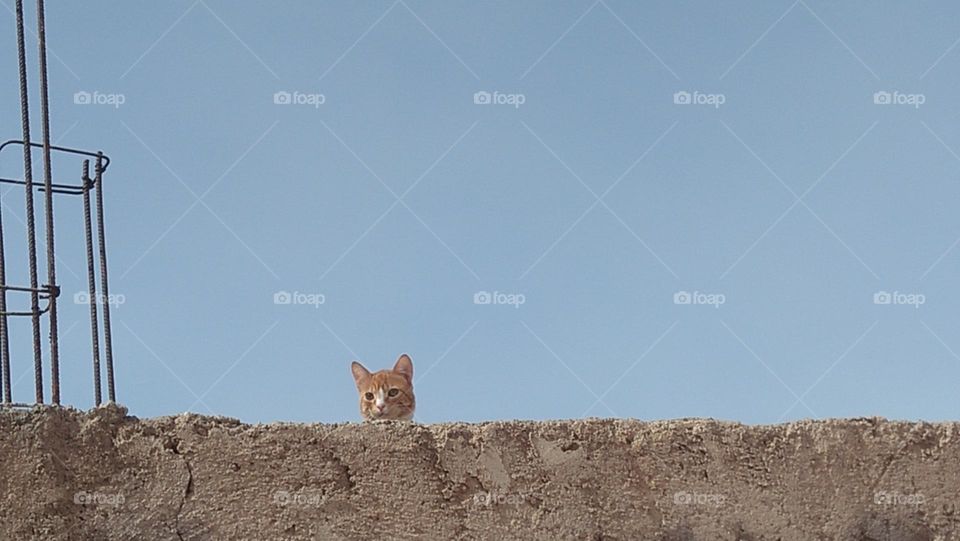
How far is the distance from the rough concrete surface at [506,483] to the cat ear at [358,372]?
2526mm

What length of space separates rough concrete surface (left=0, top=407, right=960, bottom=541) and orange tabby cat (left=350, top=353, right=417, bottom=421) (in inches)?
87.7

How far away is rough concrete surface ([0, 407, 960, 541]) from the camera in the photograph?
3.59 m

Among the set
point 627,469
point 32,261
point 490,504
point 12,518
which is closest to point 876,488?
point 627,469

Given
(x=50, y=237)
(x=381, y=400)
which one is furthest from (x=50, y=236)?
(x=381, y=400)

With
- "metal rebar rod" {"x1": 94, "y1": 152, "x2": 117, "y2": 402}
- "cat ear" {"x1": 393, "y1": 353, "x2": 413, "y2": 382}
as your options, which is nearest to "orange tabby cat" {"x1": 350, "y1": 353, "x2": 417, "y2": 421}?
"cat ear" {"x1": 393, "y1": 353, "x2": 413, "y2": 382}

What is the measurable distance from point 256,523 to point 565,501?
1075 millimetres

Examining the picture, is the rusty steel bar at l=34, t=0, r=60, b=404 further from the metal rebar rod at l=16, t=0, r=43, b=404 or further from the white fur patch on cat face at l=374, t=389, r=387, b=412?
the white fur patch on cat face at l=374, t=389, r=387, b=412

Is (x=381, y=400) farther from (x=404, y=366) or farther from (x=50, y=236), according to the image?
(x=50, y=236)

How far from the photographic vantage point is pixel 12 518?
3.65m

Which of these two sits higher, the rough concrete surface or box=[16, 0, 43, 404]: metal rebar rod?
box=[16, 0, 43, 404]: metal rebar rod

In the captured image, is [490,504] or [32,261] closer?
[490,504]

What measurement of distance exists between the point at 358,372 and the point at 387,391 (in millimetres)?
335

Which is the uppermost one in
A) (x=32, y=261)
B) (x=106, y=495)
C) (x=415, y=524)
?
(x=32, y=261)

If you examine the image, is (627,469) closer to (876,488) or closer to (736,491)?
(736,491)
